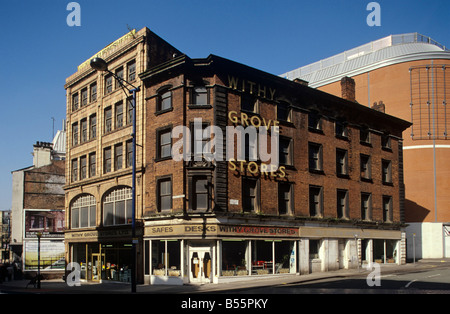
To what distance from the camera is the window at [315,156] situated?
3728 cm

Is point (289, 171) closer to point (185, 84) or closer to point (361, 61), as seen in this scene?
point (185, 84)

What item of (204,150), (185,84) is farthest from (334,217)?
(185,84)

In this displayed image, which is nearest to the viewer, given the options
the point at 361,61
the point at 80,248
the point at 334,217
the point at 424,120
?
the point at 334,217

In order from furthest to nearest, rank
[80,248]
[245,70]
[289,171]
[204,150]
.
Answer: [80,248]
[289,171]
[245,70]
[204,150]

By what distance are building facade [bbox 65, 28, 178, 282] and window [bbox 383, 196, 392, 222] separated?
78.5 ft

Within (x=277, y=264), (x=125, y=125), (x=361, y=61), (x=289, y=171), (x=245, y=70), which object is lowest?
(x=277, y=264)

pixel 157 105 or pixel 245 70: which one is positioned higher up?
pixel 245 70

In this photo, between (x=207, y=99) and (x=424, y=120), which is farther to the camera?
(x=424, y=120)

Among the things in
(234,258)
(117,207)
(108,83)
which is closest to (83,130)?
(108,83)

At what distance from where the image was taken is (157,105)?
32875 mm

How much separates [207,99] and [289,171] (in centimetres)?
868

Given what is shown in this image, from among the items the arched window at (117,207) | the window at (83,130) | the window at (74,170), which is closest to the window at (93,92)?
the window at (83,130)

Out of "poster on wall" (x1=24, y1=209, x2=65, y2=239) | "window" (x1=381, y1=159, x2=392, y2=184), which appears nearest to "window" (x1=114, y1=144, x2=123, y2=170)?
"poster on wall" (x1=24, y1=209, x2=65, y2=239)

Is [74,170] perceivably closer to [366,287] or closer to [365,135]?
[365,135]
